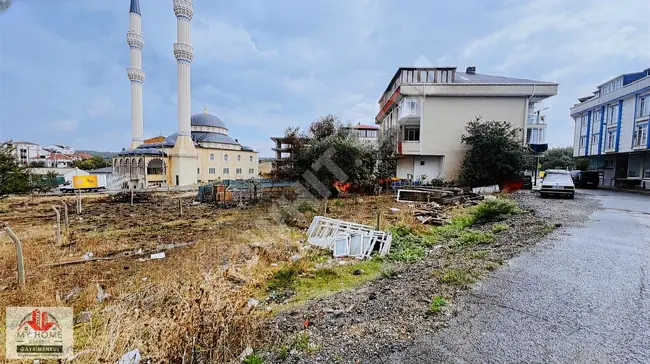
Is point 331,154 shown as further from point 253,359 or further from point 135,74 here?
point 135,74

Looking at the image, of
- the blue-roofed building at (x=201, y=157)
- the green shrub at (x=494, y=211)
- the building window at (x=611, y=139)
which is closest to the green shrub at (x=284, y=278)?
the green shrub at (x=494, y=211)

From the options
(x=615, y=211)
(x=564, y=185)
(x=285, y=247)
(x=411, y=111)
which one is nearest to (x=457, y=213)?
(x=615, y=211)

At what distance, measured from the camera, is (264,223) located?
12.4 metres

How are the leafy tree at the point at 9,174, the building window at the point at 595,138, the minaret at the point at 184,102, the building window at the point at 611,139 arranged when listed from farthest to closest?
the minaret at the point at 184,102
the building window at the point at 595,138
the building window at the point at 611,139
the leafy tree at the point at 9,174

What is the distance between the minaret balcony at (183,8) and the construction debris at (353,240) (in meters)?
43.4

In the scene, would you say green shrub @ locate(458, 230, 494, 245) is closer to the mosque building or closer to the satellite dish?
the satellite dish

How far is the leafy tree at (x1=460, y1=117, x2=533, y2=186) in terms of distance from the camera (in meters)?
20.1

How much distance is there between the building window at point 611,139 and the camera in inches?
1053

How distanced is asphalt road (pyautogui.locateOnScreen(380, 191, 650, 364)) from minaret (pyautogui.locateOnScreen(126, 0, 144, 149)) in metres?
55.4

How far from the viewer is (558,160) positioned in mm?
48344

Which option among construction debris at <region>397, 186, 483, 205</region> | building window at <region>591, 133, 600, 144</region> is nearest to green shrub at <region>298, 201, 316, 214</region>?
construction debris at <region>397, 186, 483, 205</region>

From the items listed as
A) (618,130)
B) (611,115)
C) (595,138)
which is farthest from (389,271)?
(595,138)

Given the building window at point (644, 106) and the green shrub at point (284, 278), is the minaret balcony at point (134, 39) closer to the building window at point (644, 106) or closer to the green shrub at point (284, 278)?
the green shrub at point (284, 278)

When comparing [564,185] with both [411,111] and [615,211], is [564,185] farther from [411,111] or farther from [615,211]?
[411,111]
